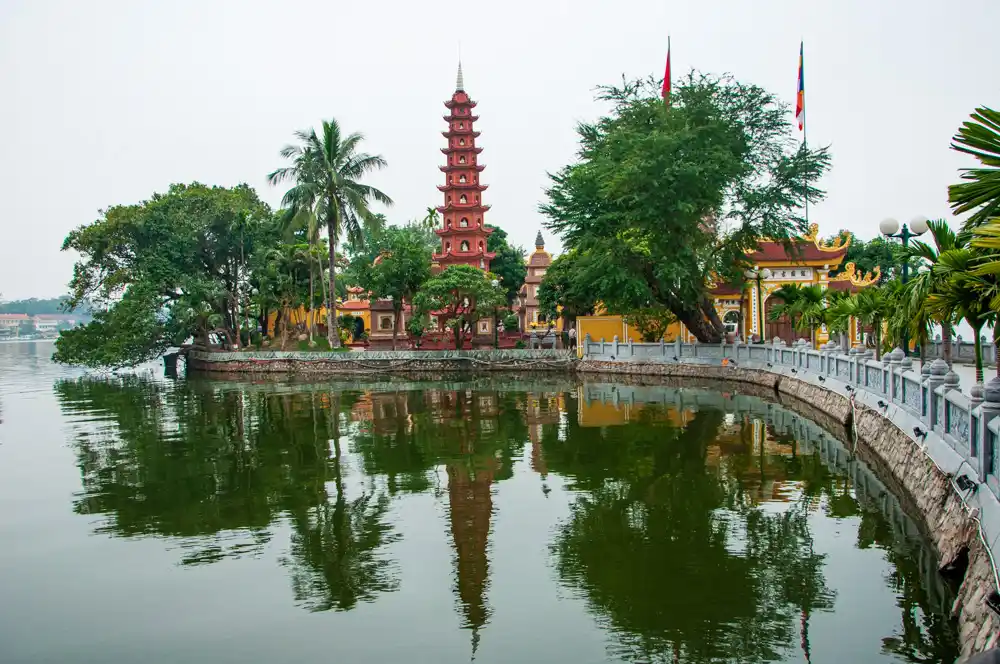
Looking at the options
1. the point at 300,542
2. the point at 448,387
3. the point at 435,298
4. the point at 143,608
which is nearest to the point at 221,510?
the point at 300,542

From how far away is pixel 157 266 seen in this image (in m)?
43.1

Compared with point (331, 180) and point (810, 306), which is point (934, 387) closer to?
point (810, 306)

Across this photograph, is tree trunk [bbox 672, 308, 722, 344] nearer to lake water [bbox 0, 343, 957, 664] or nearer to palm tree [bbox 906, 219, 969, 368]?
lake water [bbox 0, 343, 957, 664]

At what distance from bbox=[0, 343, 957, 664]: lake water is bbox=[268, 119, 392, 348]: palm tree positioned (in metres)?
20.5

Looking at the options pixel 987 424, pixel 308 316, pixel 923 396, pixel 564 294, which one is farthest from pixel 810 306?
pixel 308 316

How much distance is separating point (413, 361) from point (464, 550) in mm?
29527

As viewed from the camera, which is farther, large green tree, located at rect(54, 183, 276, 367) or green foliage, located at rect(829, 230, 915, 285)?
green foliage, located at rect(829, 230, 915, 285)

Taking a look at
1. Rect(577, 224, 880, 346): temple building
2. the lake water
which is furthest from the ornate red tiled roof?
the lake water

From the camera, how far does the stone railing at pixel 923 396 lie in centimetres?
807

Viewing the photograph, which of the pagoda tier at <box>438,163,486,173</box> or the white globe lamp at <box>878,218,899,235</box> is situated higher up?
the pagoda tier at <box>438,163,486,173</box>

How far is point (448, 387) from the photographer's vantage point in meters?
32.0

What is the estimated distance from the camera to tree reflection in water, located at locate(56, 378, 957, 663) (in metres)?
7.94

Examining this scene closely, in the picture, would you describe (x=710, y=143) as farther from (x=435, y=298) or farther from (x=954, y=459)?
(x=954, y=459)

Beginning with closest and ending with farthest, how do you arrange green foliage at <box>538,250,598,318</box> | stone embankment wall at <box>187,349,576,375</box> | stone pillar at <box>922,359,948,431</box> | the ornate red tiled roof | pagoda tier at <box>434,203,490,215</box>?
1. stone pillar at <box>922,359,948,431</box>
2. the ornate red tiled roof
3. stone embankment wall at <box>187,349,576,375</box>
4. green foliage at <box>538,250,598,318</box>
5. pagoda tier at <box>434,203,490,215</box>
